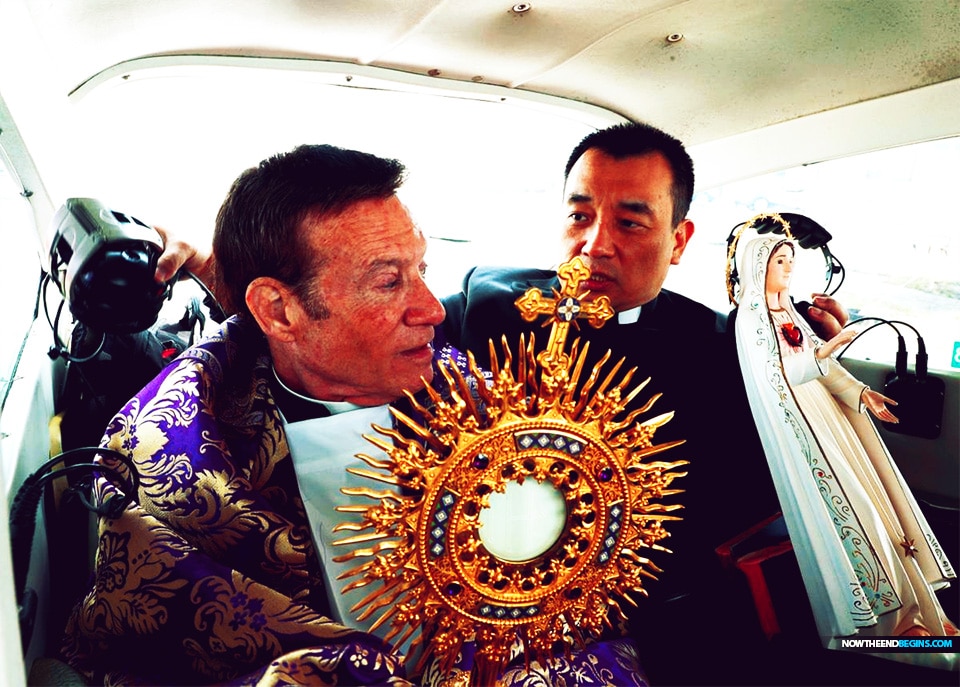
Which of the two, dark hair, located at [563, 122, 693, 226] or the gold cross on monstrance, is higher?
dark hair, located at [563, 122, 693, 226]

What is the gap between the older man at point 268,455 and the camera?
1029 millimetres

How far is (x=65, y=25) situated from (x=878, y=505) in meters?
1.58

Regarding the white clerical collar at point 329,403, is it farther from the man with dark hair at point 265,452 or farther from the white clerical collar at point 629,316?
the white clerical collar at point 629,316

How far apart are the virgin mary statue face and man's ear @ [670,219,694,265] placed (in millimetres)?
152

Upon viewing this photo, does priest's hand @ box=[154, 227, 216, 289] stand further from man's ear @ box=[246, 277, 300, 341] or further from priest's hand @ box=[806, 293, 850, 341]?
priest's hand @ box=[806, 293, 850, 341]

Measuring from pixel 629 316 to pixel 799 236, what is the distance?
0.35m

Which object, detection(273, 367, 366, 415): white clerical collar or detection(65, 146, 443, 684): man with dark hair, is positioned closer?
detection(65, 146, 443, 684): man with dark hair

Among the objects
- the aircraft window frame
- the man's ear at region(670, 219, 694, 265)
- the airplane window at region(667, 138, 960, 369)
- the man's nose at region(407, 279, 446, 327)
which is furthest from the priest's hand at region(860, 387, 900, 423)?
the aircraft window frame

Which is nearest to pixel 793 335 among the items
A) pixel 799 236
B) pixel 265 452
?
pixel 799 236

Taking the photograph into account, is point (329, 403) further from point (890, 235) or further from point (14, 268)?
point (890, 235)

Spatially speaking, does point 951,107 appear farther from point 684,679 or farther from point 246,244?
point 246,244

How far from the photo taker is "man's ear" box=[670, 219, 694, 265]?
1.30m

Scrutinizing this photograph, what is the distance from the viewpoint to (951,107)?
126 cm

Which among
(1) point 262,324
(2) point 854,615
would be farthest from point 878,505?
(1) point 262,324
